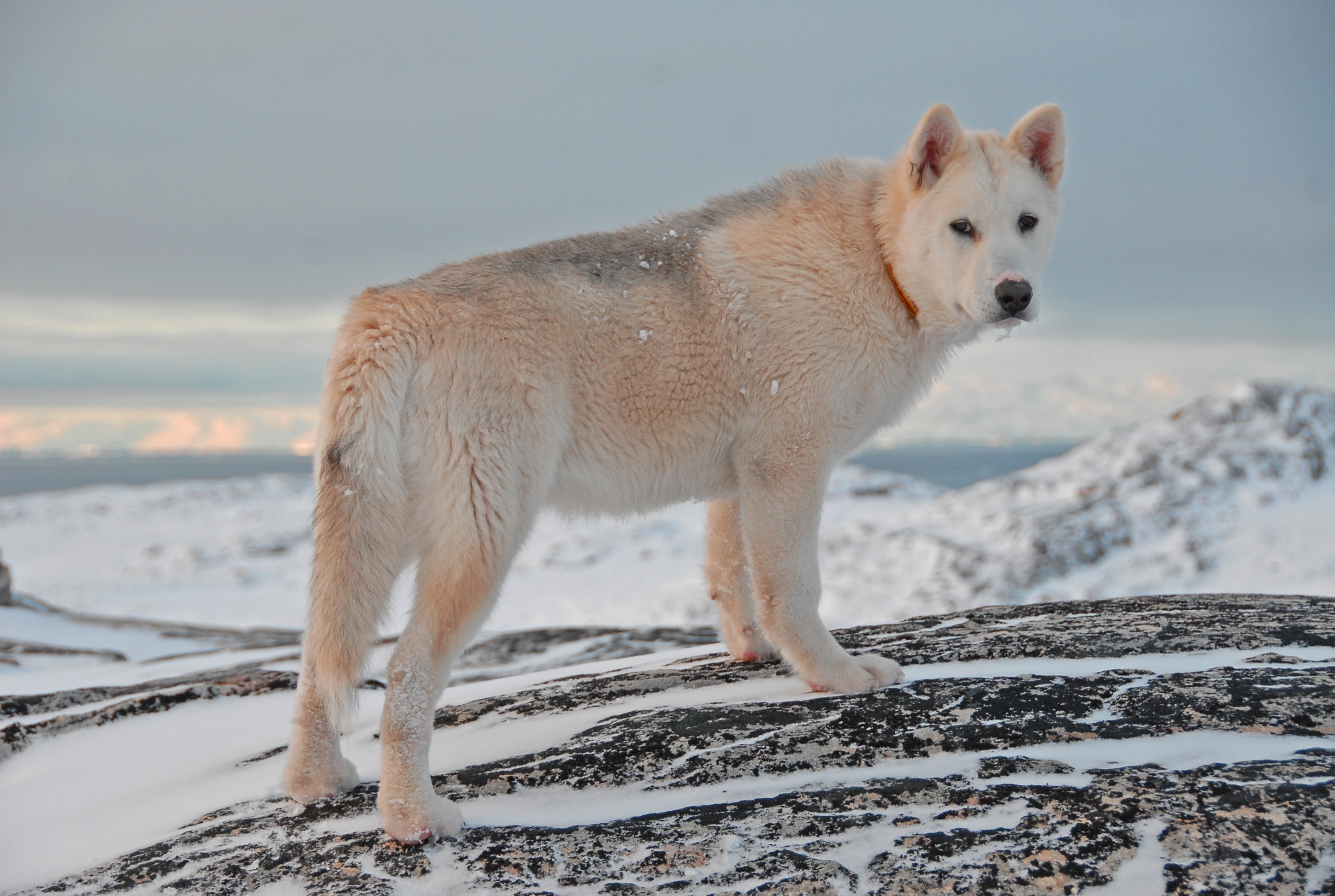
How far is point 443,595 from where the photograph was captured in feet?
13.3

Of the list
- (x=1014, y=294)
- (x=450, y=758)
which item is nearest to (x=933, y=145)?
(x=1014, y=294)

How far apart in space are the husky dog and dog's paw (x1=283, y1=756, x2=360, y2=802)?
12mm

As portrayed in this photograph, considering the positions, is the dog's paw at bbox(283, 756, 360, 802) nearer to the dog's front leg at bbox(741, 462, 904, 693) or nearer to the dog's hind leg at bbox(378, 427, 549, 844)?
the dog's hind leg at bbox(378, 427, 549, 844)

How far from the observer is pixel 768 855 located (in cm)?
349

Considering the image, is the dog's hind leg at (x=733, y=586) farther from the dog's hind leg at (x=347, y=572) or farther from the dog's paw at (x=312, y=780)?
the dog's paw at (x=312, y=780)

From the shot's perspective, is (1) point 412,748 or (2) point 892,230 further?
(2) point 892,230

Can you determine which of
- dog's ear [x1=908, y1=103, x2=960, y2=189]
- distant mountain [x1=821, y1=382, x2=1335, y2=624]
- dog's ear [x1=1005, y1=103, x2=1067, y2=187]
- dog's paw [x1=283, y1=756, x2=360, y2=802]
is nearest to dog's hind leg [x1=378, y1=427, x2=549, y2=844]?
dog's paw [x1=283, y1=756, x2=360, y2=802]

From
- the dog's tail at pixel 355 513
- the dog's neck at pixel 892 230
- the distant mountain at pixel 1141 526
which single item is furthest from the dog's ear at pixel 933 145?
the distant mountain at pixel 1141 526

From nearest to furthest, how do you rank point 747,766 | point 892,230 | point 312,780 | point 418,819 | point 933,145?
point 418,819, point 747,766, point 312,780, point 933,145, point 892,230

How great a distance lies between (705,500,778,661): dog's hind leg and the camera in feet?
19.6

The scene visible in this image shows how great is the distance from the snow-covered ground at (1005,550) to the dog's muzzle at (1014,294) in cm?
749

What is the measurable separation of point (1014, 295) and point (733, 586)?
2.53 m

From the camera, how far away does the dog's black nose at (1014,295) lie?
4.85 metres

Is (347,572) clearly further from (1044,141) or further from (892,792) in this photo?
(1044,141)
